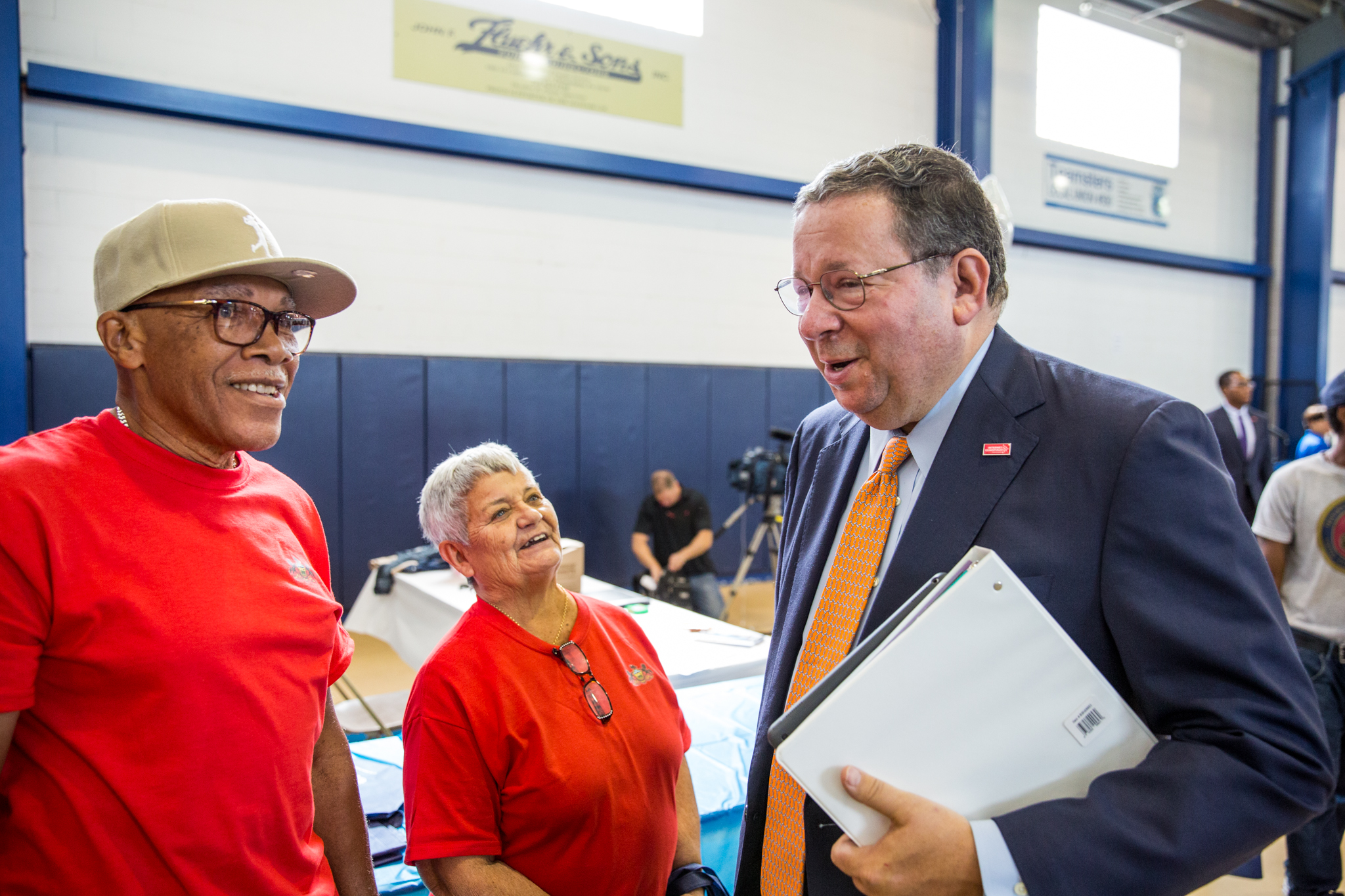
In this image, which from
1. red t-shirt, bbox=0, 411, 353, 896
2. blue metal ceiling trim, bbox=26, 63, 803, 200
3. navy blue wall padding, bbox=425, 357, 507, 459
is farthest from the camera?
navy blue wall padding, bbox=425, 357, 507, 459

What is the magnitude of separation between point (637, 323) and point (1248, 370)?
780 centimetres

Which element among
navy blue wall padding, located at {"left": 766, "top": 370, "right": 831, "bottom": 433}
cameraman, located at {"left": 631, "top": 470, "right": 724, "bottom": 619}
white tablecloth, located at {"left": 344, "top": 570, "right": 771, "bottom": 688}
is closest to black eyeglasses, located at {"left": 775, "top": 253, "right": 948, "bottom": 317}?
white tablecloth, located at {"left": 344, "top": 570, "right": 771, "bottom": 688}

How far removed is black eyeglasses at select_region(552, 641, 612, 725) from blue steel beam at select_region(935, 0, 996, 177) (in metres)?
6.83

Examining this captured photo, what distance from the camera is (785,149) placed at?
684cm

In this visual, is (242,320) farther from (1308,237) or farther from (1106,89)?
(1308,237)

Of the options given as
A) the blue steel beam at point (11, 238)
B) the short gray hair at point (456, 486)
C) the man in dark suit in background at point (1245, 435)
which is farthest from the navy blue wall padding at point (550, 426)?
the man in dark suit in background at point (1245, 435)

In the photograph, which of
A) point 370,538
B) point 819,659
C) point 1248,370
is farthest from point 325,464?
point 1248,370

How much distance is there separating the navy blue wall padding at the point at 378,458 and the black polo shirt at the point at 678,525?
1.67 metres

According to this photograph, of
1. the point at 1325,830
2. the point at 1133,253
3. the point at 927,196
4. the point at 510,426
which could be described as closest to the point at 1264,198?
the point at 1133,253

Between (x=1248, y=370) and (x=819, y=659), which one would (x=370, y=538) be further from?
(x=1248, y=370)

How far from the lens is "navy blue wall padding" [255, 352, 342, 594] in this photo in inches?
206

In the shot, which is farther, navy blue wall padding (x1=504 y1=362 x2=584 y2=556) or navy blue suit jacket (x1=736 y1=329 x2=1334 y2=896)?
navy blue wall padding (x1=504 y1=362 x2=584 y2=556)

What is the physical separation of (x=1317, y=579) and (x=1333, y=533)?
0.52 feet

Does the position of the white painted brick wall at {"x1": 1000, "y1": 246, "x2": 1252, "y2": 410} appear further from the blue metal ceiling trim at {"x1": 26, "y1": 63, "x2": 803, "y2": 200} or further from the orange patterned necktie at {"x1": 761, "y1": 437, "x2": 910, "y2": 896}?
the orange patterned necktie at {"x1": 761, "y1": 437, "x2": 910, "y2": 896}
